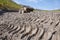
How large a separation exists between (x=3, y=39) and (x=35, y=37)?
1.65ft

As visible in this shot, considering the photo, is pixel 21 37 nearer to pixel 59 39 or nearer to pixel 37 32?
pixel 37 32

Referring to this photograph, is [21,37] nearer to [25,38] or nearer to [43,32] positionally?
[25,38]

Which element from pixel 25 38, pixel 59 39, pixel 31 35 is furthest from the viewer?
pixel 31 35

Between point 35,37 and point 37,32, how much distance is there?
306mm

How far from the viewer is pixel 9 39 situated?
314 centimetres

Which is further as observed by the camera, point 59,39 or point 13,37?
point 13,37

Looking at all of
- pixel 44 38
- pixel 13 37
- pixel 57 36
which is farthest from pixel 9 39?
pixel 57 36

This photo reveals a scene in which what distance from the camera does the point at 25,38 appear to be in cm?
303

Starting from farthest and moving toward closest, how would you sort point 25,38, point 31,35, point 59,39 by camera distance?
point 31,35, point 25,38, point 59,39

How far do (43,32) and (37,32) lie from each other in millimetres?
119

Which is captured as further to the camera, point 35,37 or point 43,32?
point 43,32

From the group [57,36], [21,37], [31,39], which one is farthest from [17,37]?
[57,36]

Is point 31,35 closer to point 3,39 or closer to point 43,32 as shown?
point 43,32

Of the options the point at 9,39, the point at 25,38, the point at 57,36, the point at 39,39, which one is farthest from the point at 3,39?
the point at 57,36
